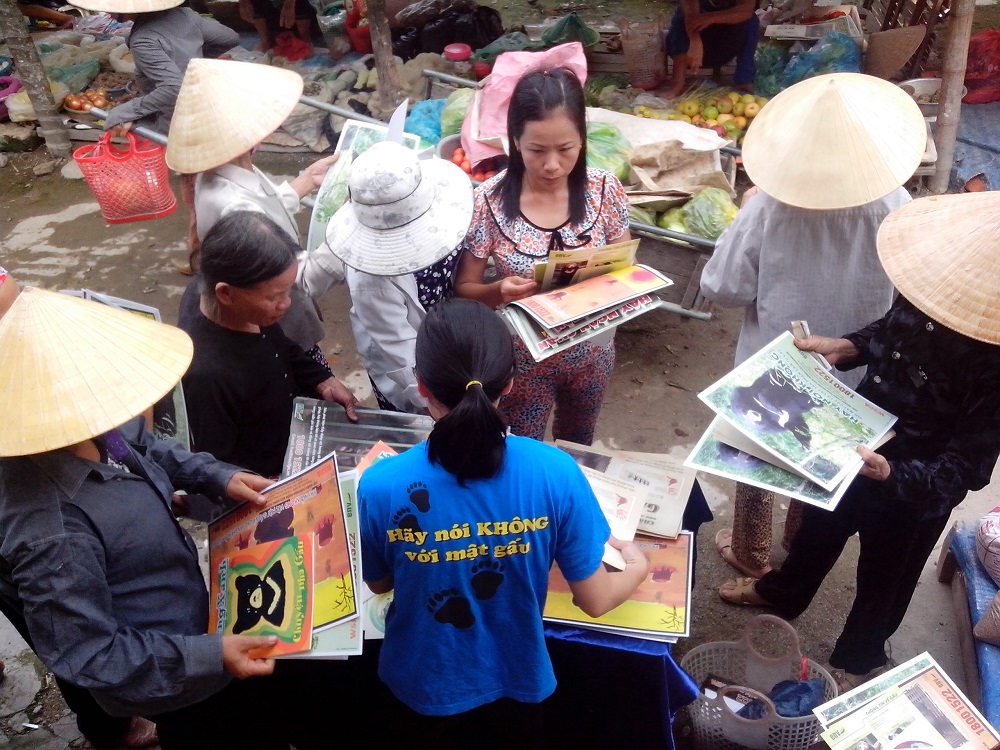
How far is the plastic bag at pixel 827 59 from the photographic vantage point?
5191 millimetres

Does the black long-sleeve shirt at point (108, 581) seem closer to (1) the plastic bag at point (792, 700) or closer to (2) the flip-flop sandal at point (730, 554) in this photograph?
(1) the plastic bag at point (792, 700)

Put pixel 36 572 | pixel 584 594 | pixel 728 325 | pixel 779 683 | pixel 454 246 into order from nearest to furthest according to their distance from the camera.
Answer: pixel 36 572 < pixel 584 594 < pixel 454 246 < pixel 779 683 < pixel 728 325

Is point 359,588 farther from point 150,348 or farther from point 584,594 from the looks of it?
point 150,348

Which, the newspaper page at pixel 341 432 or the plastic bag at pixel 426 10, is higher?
the plastic bag at pixel 426 10

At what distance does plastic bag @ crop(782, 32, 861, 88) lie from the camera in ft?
17.0

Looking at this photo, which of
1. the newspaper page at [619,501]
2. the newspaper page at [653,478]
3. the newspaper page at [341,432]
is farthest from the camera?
the newspaper page at [341,432]

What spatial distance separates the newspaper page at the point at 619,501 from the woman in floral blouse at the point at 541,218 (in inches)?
20.9

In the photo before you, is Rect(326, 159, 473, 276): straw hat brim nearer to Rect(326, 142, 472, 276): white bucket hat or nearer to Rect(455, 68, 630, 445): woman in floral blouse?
Rect(326, 142, 472, 276): white bucket hat

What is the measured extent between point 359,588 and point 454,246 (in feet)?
3.39

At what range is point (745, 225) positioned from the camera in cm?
229

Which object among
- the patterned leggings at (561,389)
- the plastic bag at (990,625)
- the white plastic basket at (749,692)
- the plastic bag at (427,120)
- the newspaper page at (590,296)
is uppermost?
the newspaper page at (590,296)

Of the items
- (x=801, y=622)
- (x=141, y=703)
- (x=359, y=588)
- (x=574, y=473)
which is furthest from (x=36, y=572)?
(x=801, y=622)

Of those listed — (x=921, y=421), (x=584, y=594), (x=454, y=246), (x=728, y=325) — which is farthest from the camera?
(x=728, y=325)

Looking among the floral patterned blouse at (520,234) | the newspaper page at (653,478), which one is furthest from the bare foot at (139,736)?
the floral patterned blouse at (520,234)
